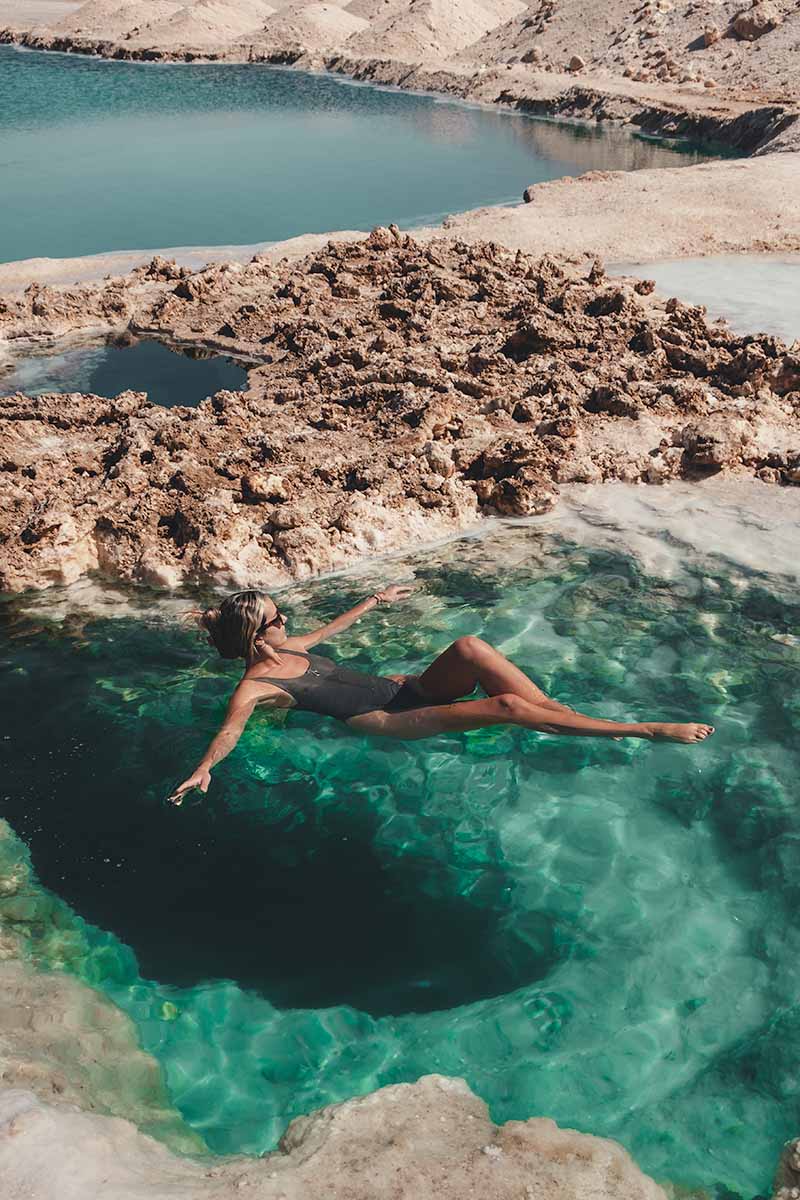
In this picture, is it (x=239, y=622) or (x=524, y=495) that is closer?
(x=239, y=622)

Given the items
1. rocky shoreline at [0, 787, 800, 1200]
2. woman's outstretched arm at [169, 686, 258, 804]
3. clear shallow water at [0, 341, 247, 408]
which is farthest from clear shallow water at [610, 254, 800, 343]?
rocky shoreline at [0, 787, 800, 1200]

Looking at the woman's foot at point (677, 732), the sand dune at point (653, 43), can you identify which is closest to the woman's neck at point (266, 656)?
the woman's foot at point (677, 732)

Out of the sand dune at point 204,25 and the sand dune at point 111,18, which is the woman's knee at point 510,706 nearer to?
the sand dune at point 204,25

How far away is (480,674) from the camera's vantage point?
477 centimetres

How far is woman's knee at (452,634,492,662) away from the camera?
475 centimetres

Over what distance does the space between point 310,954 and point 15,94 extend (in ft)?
132

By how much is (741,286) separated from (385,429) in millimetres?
6052

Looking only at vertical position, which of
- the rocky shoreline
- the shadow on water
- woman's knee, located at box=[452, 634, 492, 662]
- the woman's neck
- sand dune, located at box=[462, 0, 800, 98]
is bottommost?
the shadow on water

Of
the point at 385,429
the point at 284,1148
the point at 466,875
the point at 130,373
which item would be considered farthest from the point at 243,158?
the point at 284,1148

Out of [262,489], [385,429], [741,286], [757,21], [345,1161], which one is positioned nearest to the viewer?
[345,1161]

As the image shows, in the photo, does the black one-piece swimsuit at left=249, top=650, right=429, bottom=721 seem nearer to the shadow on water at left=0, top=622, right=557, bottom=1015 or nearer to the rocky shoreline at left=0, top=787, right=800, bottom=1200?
Result: the shadow on water at left=0, top=622, right=557, bottom=1015

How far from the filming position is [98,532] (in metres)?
7.36

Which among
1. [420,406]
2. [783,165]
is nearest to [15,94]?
[783,165]

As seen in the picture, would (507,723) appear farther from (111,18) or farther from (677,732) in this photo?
(111,18)
